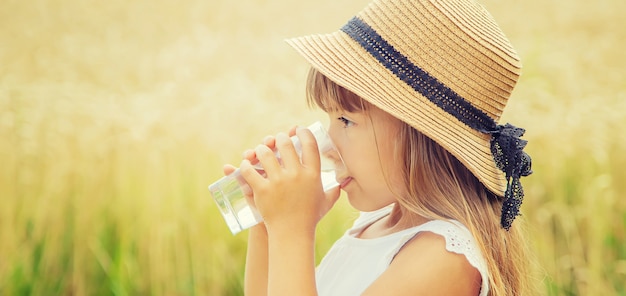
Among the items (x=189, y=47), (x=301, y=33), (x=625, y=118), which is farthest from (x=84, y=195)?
(x=625, y=118)

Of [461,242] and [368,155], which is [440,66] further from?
[461,242]

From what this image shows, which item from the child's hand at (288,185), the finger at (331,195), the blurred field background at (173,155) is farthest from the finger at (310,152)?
the blurred field background at (173,155)

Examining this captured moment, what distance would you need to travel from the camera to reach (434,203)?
1183mm

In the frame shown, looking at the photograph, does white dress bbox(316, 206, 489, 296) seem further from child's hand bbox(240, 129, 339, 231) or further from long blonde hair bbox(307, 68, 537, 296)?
child's hand bbox(240, 129, 339, 231)

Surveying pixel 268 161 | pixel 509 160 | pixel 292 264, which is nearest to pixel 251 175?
pixel 268 161

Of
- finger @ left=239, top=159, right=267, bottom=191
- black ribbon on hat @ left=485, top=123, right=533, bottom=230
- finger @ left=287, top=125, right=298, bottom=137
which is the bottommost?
black ribbon on hat @ left=485, top=123, right=533, bottom=230

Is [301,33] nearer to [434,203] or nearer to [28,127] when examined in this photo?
[28,127]

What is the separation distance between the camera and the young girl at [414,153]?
110cm

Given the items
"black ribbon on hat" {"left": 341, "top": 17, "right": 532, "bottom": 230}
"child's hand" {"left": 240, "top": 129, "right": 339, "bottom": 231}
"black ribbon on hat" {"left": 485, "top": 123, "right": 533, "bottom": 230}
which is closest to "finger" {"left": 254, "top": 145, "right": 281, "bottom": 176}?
"child's hand" {"left": 240, "top": 129, "right": 339, "bottom": 231}

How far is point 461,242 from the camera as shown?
109cm

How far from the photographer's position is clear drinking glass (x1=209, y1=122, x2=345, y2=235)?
47.2 inches

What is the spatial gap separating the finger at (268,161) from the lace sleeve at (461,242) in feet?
0.85

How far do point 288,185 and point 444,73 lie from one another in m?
0.32

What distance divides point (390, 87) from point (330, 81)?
4.7 inches
